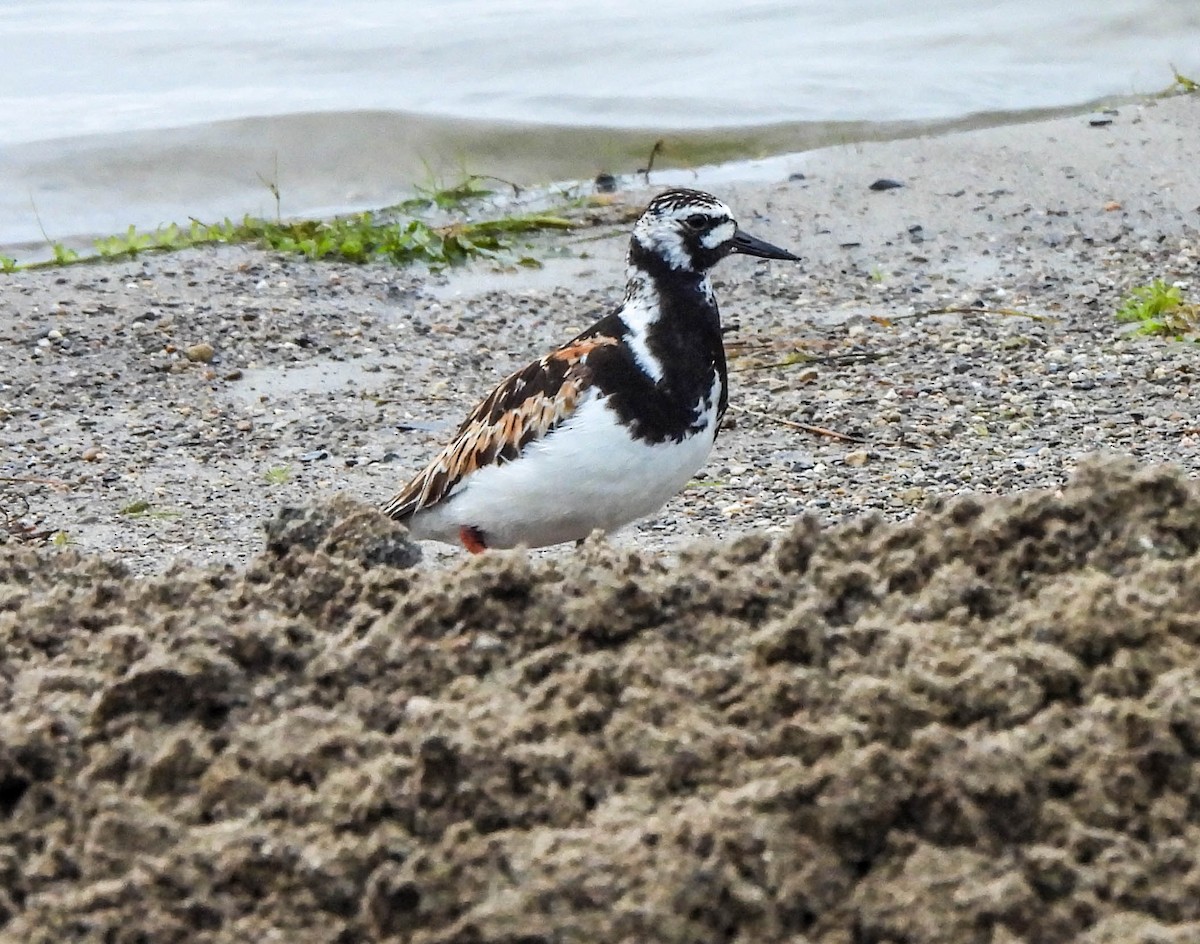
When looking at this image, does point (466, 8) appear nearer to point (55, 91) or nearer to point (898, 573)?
point (55, 91)

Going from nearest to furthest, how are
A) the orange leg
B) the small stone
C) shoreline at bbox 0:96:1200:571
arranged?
the orange leg
shoreline at bbox 0:96:1200:571
the small stone

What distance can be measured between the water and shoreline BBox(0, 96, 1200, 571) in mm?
1437

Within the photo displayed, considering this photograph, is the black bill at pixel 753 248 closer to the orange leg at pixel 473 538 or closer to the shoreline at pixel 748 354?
the shoreline at pixel 748 354

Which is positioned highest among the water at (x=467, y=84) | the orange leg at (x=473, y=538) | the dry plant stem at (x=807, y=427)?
the water at (x=467, y=84)

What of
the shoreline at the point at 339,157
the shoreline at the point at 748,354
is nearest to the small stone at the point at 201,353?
the shoreline at the point at 748,354

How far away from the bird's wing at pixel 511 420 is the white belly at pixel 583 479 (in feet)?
0.12

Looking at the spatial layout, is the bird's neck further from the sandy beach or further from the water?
the water

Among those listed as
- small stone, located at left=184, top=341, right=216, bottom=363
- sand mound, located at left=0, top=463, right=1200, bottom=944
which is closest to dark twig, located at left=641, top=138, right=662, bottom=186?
small stone, located at left=184, top=341, right=216, bottom=363

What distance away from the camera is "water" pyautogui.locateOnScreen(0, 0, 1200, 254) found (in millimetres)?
9570

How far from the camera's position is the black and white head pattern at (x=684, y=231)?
177 inches

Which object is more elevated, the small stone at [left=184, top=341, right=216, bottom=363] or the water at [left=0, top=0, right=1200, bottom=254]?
the water at [left=0, top=0, right=1200, bottom=254]

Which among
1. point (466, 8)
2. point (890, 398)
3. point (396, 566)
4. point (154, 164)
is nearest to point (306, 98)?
point (154, 164)

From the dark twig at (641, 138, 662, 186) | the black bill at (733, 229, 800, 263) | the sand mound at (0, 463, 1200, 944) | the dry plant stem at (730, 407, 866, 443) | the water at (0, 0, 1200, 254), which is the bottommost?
the dry plant stem at (730, 407, 866, 443)

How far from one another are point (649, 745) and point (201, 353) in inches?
179
